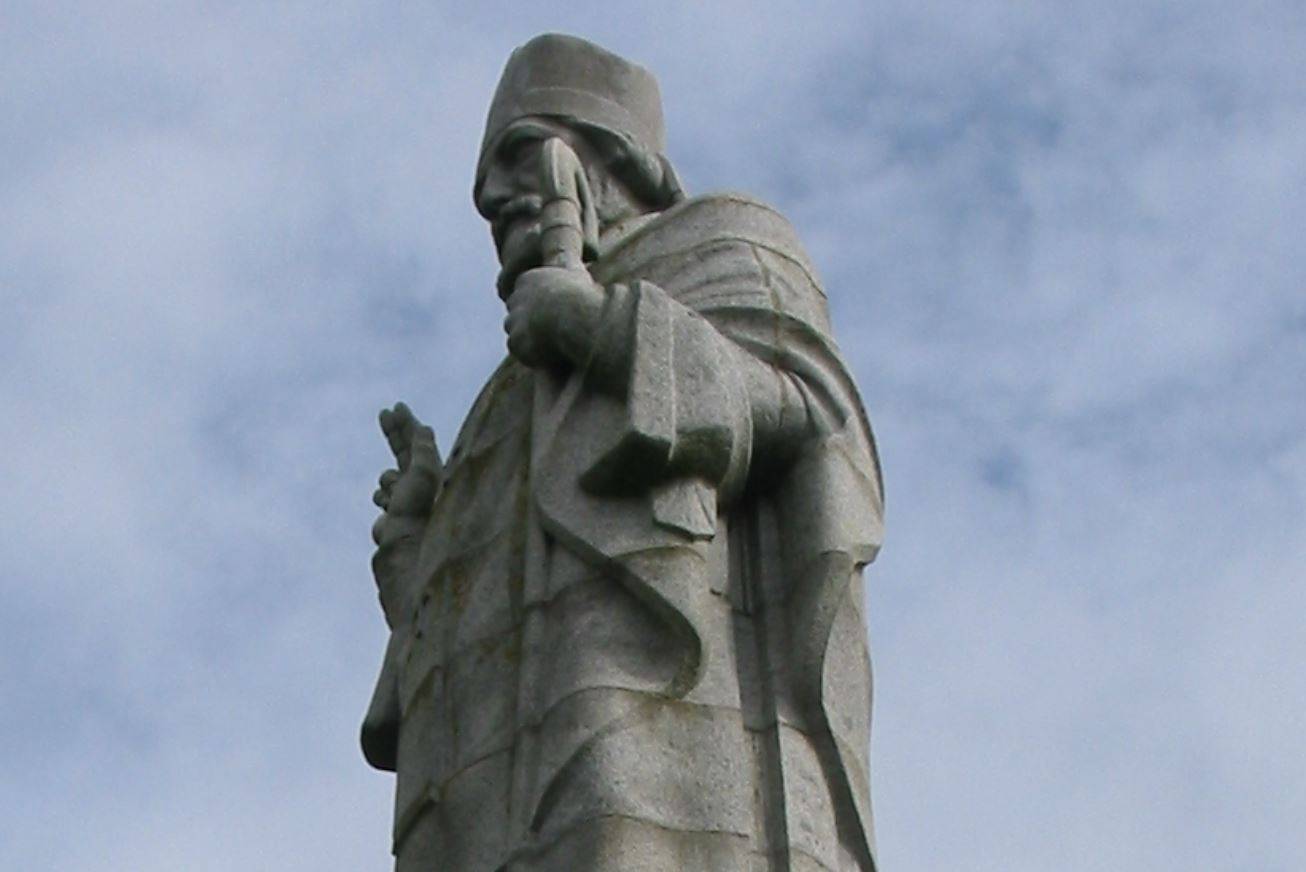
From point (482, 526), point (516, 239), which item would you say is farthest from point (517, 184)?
point (482, 526)

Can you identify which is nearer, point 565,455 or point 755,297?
point 565,455

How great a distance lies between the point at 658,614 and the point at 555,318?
1.16 metres

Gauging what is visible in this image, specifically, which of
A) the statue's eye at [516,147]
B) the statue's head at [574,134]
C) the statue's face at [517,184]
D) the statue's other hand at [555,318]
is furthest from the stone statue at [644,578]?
the statue's eye at [516,147]

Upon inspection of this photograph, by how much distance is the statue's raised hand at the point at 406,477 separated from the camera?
409 inches

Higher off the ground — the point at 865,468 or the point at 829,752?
the point at 865,468

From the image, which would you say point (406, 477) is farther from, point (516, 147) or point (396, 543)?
point (516, 147)

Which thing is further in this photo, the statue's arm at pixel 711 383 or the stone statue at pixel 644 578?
the statue's arm at pixel 711 383

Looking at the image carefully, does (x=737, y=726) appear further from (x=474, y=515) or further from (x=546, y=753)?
(x=474, y=515)

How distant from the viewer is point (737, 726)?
27.3 feet

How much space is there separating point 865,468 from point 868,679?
2.72 feet

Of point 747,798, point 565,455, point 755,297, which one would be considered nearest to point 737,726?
point 747,798

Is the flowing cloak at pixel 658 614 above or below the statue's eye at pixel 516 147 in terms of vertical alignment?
below

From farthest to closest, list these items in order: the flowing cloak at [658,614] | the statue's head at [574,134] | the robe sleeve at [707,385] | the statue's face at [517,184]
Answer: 1. the statue's head at [574,134]
2. the statue's face at [517,184]
3. the robe sleeve at [707,385]
4. the flowing cloak at [658,614]

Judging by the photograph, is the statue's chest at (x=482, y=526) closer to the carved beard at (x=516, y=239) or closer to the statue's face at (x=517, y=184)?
the carved beard at (x=516, y=239)
